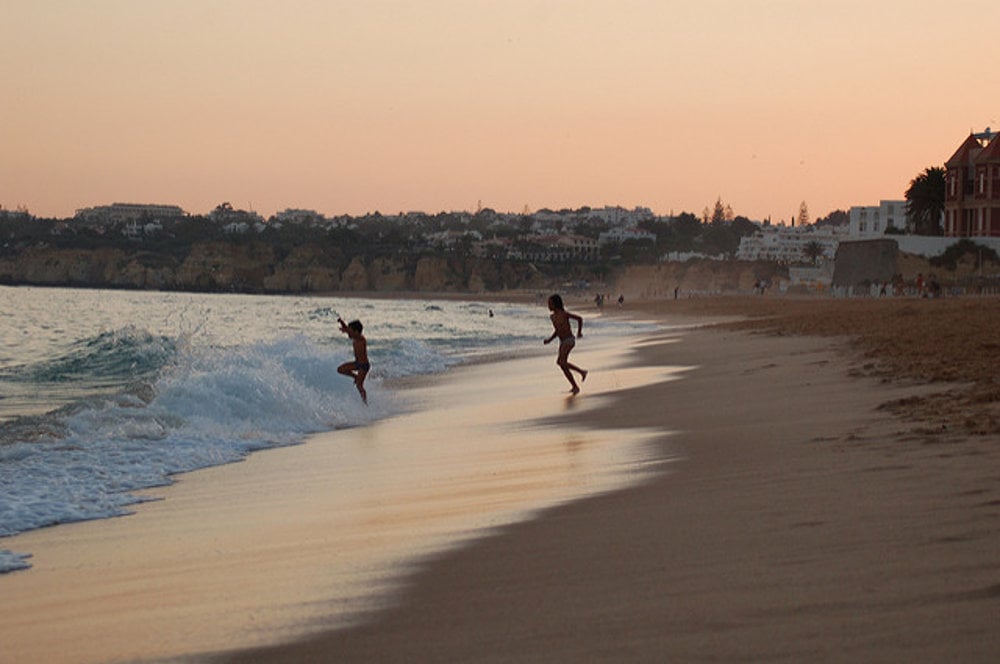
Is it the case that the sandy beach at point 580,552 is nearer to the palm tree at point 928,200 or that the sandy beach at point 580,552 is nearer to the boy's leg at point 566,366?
the boy's leg at point 566,366

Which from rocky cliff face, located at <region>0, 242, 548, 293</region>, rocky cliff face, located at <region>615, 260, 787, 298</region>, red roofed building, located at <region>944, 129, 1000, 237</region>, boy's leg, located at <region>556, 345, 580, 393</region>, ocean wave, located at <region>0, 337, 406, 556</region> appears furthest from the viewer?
rocky cliff face, located at <region>0, 242, 548, 293</region>

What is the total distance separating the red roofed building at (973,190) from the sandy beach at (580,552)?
5318cm

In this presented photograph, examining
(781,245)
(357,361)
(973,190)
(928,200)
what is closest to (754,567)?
(357,361)

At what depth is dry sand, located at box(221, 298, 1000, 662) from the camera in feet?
11.0

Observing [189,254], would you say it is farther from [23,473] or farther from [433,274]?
[23,473]

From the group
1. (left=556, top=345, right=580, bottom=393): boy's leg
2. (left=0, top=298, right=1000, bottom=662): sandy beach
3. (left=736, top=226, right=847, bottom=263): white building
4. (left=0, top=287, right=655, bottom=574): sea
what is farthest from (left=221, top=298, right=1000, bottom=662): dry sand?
(left=736, top=226, right=847, bottom=263): white building

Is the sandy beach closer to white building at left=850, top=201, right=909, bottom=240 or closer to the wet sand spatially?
the wet sand

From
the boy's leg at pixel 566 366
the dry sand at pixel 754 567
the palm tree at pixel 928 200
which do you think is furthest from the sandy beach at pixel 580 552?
the palm tree at pixel 928 200

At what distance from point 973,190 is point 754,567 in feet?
203

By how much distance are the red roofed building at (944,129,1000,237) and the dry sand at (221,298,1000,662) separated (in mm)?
54994

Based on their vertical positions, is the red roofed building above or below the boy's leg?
above

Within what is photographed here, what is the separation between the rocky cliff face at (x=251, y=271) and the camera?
170250 mm

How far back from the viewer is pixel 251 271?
583 ft

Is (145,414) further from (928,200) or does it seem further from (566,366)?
(928,200)
